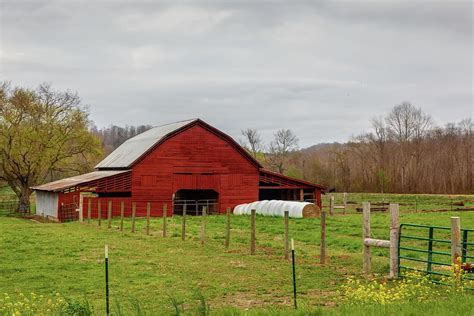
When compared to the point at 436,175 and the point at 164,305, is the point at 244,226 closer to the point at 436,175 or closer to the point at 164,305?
the point at 164,305

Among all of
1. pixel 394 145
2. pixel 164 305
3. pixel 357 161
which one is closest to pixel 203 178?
pixel 164 305

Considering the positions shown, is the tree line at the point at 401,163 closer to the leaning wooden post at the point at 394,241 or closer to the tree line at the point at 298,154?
the tree line at the point at 298,154

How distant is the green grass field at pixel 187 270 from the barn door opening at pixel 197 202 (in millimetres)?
19057

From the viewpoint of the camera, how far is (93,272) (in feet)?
49.5

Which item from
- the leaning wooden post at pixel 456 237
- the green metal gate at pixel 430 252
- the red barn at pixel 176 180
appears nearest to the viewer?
the leaning wooden post at pixel 456 237

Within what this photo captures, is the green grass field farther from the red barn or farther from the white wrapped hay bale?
the red barn

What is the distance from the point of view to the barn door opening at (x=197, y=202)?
44312 mm

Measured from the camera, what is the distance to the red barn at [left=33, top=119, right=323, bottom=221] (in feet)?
131

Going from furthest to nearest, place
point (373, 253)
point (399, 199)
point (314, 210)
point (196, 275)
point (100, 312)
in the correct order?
point (399, 199), point (314, 210), point (373, 253), point (196, 275), point (100, 312)

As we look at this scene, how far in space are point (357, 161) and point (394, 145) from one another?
7.46m

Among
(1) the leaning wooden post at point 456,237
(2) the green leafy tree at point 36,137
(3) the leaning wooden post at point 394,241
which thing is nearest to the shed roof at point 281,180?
(2) the green leafy tree at point 36,137

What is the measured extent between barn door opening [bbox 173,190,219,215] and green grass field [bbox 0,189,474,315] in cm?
1906

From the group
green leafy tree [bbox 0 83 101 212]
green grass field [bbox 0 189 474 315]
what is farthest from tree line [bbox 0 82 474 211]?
green grass field [bbox 0 189 474 315]

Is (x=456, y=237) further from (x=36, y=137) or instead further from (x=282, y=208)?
(x=36, y=137)
